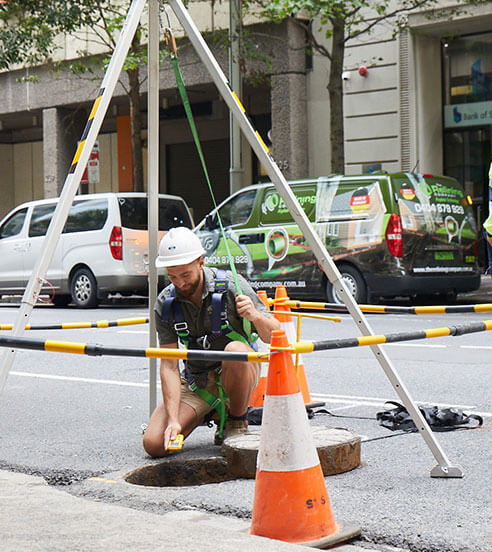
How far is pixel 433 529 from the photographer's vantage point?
Result: 4133 millimetres

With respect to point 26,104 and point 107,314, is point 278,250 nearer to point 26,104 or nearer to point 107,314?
point 107,314

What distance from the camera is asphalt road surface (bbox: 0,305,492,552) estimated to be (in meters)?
4.39

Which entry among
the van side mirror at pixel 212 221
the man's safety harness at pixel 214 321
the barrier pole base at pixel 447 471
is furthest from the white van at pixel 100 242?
the barrier pole base at pixel 447 471

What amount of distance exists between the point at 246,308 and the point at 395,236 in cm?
961

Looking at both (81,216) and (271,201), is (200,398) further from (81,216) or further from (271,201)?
(81,216)

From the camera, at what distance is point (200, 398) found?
584 cm

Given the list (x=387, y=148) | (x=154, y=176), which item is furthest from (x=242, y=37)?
(x=154, y=176)

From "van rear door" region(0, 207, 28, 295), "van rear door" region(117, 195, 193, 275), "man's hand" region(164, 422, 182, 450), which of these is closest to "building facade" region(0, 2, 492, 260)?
"van rear door" region(0, 207, 28, 295)

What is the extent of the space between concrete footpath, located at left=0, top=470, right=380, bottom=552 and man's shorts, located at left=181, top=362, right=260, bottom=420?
4.08 ft

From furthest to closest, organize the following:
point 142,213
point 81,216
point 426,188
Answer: point 81,216
point 142,213
point 426,188

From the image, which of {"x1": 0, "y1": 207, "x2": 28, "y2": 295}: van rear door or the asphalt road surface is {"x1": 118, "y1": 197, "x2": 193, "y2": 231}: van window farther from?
the asphalt road surface

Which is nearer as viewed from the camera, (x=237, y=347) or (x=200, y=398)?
(x=237, y=347)

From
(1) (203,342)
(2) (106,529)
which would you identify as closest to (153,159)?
(1) (203,342)

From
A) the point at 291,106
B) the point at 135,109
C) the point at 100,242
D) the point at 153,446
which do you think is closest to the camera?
the point at 153,446
